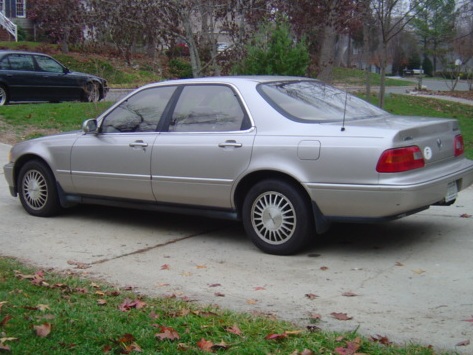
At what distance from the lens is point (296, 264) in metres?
6.44

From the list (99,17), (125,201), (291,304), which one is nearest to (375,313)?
(291,304)

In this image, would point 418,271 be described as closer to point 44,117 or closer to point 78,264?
point 78,264

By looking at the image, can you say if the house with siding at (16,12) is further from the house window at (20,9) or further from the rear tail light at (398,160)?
the rear tail light at (398,160)

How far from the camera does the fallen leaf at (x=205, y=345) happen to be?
4.28m

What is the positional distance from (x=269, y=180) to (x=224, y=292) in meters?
1.36

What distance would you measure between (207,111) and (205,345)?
3.39 m

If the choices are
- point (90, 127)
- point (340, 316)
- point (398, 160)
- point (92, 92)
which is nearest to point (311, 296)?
point (340, 316)

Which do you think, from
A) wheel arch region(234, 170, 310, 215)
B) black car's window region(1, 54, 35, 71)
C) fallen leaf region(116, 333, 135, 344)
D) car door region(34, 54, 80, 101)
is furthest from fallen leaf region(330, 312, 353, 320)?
car door region(34, 54, 80, 101)

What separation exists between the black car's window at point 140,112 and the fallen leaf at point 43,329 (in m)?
3.32

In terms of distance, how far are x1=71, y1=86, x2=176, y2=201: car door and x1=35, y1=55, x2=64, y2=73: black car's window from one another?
11915 millimetres

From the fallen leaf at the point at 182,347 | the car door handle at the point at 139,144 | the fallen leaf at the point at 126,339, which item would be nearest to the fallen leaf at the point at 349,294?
the fallen leaf at the point at 182,347

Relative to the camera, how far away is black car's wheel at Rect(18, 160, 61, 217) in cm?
842

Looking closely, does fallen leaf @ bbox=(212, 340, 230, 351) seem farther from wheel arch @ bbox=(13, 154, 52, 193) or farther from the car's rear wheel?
the car's rear wheel

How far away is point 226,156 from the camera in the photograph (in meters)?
6.88
